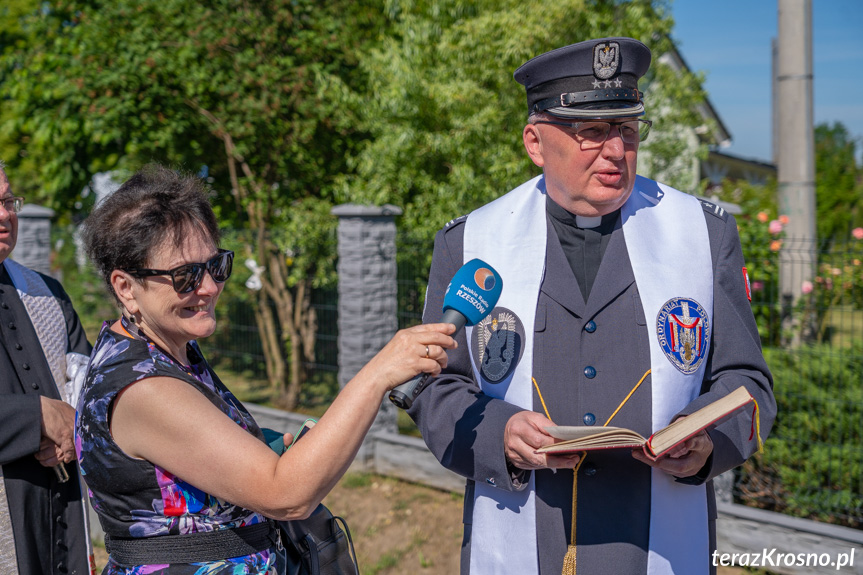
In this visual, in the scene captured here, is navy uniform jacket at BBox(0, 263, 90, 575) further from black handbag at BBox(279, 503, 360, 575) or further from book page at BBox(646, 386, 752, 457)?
book page at BBox(646, 386, 752, 457)

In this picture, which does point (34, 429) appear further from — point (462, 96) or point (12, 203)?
point (462, 96)

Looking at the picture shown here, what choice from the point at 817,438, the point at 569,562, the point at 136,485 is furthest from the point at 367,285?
the point at 136,485

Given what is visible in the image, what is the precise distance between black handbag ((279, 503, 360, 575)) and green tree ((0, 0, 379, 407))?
5.05 m

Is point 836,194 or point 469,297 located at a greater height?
point 836,194

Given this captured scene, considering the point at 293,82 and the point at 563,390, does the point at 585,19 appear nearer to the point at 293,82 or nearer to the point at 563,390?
the point at 293,82

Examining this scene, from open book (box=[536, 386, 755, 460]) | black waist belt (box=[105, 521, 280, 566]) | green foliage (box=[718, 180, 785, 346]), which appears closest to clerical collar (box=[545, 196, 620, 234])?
open book (box=[536, 386, 755, 460])

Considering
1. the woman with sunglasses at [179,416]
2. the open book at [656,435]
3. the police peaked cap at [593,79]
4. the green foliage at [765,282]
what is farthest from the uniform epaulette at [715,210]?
the green foliage at [765,282]

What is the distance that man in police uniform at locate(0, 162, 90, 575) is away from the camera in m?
2.50

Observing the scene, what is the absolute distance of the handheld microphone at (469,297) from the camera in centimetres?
178

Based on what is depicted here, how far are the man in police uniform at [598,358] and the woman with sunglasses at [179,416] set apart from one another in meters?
0.53

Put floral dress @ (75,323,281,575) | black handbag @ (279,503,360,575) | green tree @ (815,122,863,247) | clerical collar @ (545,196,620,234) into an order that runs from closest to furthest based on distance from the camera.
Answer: floral dress @ (75,323,281,575), black handbag @ (279,503,360,575), clerical collar @ (545,196,620,234), green tree @ (815,122,863,247)

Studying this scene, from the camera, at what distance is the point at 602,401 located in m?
2.13

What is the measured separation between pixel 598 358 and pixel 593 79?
82cm

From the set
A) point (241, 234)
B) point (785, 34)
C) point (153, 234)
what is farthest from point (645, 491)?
point (241, 234)
